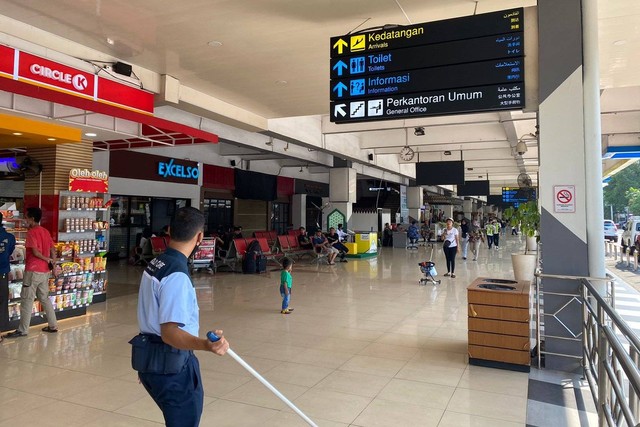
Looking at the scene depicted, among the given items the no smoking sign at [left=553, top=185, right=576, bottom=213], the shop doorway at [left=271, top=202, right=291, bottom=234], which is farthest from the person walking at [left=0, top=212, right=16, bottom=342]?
the shop doorway at [left=271, top=202, right=291, bottom=234]

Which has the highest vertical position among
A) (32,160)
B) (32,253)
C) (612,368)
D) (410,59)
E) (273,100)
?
(273,100)

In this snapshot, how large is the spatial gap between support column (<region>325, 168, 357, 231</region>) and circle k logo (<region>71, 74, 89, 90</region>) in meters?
11.7

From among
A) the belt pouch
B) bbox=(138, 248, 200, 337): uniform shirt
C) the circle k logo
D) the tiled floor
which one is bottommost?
the tiled floor

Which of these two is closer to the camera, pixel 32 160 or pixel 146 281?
pixel 146 281

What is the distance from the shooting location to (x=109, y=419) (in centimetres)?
331

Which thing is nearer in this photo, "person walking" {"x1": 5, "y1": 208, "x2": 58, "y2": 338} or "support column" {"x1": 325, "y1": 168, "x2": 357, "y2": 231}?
"person walking" {"x1": 5, "y1": 208, "x2": 58, "y2": 338}

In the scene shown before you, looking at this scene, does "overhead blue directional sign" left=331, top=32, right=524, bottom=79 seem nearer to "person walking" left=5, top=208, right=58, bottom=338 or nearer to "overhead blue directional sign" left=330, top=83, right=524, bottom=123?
"overhead blue directional sign" left=330, top=83, right=524, bottom=123

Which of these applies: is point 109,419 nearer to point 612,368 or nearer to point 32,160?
point 612,368

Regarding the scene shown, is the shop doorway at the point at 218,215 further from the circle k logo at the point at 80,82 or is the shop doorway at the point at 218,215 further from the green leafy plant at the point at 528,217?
the green leafy plant at the point at 528,217

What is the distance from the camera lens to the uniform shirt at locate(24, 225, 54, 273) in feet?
18.3

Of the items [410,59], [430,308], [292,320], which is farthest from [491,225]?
[410,59]

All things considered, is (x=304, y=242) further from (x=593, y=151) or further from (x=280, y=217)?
(x=593, y=151)

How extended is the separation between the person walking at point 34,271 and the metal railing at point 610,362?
6.00 m

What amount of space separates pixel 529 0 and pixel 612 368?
400 cm
